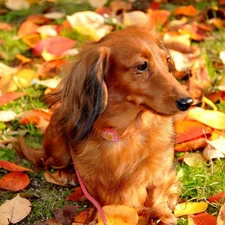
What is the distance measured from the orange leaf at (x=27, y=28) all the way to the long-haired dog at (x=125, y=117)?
5.83ft

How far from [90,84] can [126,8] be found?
241 cm

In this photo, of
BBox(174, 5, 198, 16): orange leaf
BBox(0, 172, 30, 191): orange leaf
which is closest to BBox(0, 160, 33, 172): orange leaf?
BBox(0, 172, 30, 191): orange leaf

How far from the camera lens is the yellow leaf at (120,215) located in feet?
8.82

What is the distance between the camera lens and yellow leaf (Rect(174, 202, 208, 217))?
9.40ft

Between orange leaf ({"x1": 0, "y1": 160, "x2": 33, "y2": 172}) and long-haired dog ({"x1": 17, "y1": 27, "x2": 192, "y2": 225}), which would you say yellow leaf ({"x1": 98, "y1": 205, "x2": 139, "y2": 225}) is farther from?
orange leaf ({"x1": 0, "y1": 160, "x2": 33, "y2": 172})

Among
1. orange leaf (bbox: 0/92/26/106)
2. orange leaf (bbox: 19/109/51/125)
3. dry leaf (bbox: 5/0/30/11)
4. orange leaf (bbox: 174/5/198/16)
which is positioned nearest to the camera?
orange leaf (bbox: 19/109/51/125)

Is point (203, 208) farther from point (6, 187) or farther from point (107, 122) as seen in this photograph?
point (6, 187)

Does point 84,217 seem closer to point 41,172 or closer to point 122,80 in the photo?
point 41,172

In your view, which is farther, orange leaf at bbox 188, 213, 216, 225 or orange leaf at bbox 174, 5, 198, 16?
orange leaf at bbox 174, 5, 198, 16

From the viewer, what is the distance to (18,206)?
2961 millimetres

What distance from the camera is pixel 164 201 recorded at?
2.96m

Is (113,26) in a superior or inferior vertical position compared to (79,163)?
inferior

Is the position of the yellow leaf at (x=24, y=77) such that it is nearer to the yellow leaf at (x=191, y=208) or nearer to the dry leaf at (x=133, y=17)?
the dry leaf at (x=133, y=17)

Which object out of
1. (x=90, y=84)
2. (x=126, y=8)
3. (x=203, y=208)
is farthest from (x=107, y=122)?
(x=126, y=8)
